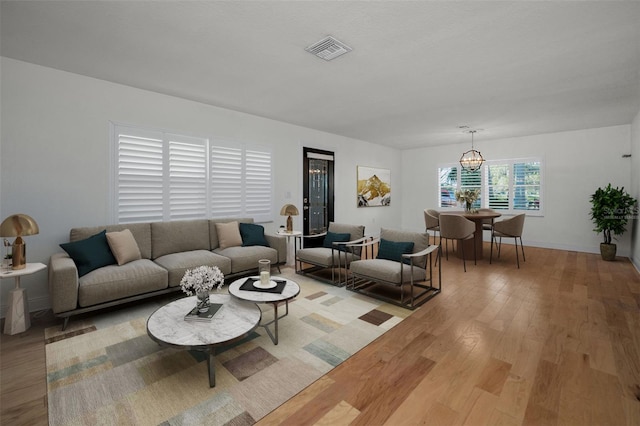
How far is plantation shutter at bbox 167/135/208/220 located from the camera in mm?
4430

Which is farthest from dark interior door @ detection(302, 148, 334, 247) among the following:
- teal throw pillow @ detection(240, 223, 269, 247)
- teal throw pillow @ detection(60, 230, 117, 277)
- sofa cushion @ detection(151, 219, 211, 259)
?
teal throw pillow @ detection(60, 230, 117, 277)

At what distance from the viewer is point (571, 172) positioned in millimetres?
6613

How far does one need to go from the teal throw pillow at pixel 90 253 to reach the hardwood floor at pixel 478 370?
63 centimetres

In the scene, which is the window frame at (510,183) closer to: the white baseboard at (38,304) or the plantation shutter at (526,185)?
the plantation shutter at (526,185)

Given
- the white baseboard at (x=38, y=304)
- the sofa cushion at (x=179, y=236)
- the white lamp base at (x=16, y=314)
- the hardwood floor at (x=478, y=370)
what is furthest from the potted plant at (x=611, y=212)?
the white baseboard at (x=38, y=304)

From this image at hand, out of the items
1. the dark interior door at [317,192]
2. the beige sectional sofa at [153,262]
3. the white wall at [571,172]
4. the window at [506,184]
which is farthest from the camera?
the window at [506,184]

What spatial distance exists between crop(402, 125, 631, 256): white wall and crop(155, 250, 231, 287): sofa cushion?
22.0ft

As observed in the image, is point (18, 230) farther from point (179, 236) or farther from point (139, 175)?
point (179, 236)

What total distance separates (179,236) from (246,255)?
1.00 meters

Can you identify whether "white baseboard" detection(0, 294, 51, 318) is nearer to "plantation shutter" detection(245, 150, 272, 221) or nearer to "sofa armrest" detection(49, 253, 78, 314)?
"sofa armrest" detection(49, 253, 78, 314)

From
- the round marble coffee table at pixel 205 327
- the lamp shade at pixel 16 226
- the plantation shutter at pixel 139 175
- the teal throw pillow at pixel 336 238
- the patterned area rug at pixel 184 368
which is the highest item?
the plantation shutter at pixel 139 175

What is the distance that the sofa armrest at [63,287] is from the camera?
2.75m

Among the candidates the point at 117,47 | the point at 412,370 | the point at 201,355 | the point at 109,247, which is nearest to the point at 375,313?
the point at 412,370

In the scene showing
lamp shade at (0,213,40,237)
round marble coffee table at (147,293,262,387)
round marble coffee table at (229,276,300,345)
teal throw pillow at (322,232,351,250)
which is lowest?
round marble coffee table at (147,293,262,387)
